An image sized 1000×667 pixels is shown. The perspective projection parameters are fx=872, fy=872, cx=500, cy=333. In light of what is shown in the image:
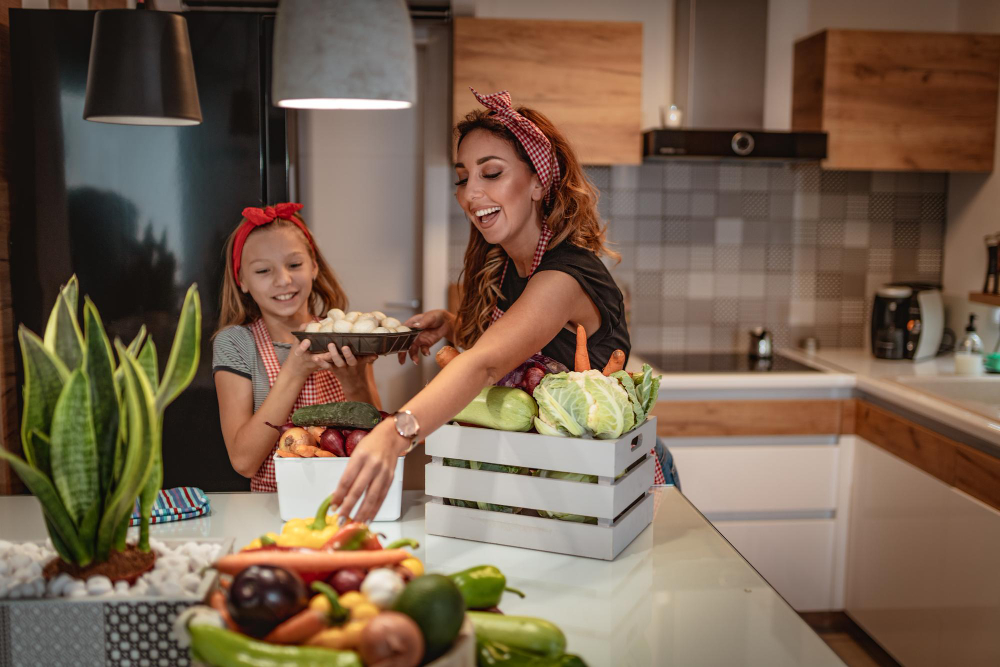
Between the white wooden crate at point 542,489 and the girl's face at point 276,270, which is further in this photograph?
the girl's face at point 276,270

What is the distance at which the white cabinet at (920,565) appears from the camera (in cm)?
237

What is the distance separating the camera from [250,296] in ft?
6.69

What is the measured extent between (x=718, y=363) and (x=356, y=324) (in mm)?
1963

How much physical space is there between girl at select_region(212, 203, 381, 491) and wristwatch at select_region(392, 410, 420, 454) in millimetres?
563

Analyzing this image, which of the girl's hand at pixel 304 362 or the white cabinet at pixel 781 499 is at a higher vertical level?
the girl's hand at pixel 304 362

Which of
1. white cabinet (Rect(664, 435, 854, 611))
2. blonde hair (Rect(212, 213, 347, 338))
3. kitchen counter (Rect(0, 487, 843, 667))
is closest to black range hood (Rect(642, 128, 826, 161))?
white cabinet (Rect(664, 435, 854, 611))

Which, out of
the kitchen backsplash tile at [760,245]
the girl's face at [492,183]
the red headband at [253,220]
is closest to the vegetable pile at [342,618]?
the girl's face at [492,183]

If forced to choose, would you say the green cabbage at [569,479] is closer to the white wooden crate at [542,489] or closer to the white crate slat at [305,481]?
the white wooden crate at [542,489]

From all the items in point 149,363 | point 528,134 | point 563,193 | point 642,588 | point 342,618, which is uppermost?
point 528,134

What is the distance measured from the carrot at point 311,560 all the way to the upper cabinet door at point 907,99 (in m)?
2.69

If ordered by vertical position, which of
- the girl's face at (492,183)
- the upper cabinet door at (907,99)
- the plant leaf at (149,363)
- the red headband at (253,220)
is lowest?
the plant leaf at (149,363)

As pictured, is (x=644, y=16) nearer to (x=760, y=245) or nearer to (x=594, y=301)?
(x=760, y=245)

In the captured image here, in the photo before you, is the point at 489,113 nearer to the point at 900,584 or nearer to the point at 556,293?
the point at 556,293

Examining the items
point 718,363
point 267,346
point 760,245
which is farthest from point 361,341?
point 760,245
